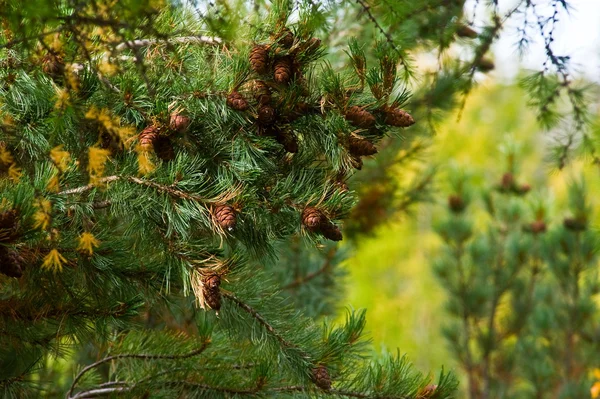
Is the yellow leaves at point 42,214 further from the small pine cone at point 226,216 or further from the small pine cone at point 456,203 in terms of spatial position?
the small pine cone at point 456,203

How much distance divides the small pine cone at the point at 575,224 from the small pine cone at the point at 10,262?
113 inches

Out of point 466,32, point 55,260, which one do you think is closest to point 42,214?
point 55,260

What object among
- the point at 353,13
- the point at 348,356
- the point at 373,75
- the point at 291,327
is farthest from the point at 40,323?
the point at 353,13

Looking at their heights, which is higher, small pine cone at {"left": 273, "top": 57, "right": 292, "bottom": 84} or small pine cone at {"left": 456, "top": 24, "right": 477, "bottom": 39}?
small pine cone at {"left": 456, "top": 24, "right": 477, "bottom": 39}

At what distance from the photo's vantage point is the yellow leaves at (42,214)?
38.9 inches

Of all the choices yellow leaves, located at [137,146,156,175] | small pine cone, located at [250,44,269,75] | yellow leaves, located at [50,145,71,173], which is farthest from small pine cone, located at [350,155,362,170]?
yellow leaves, located at [50,145,71,173]

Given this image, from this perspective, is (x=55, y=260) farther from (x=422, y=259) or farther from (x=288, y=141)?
(x=422, y=259)

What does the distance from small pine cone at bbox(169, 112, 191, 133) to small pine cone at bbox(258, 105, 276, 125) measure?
0.13m

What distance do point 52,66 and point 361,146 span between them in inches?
21.5

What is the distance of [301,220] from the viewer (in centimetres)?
112

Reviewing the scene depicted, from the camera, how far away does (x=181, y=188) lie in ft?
3.68

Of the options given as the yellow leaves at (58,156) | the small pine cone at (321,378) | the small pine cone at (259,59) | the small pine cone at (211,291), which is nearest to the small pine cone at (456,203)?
the small pine cone at (321,378)

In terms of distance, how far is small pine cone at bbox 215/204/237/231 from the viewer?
3.48 feet

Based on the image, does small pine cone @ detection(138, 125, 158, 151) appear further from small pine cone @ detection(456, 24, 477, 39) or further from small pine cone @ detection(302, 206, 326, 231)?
small pine cone @ detection(456, 24, 477, 39)
